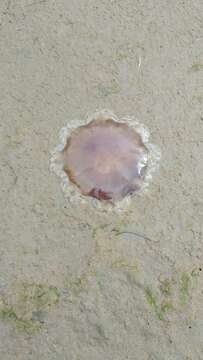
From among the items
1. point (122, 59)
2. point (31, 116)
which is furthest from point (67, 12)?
point (31, 116)

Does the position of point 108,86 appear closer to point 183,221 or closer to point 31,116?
point 31,116

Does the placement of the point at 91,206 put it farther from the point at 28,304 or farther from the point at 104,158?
the point at 28,304

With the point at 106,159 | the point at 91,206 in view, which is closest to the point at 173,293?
the point at 91,206

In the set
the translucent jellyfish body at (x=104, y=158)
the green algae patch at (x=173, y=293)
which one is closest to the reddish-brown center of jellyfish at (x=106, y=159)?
the translucent jellyfish body at (x=104, y=158)

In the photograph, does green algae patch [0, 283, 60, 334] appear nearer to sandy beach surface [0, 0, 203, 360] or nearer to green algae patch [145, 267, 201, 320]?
sandy beach surface [0, 0, 203, 360]

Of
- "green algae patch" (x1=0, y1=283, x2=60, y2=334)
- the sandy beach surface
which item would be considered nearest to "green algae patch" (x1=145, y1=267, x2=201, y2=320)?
the sandy beach surface

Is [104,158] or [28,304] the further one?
[104,158]
